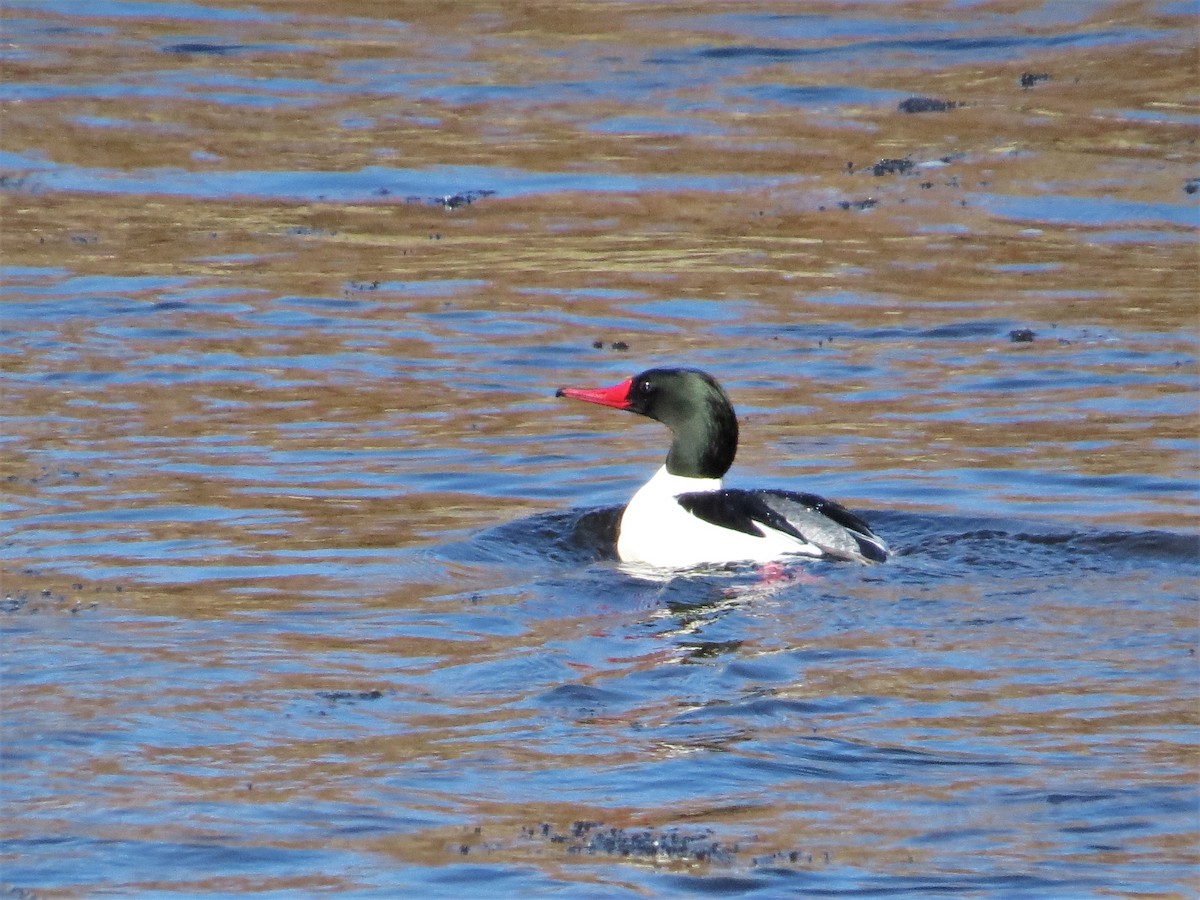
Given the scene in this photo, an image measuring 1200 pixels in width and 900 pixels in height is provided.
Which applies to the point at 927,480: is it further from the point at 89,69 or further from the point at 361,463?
the point at 89,69

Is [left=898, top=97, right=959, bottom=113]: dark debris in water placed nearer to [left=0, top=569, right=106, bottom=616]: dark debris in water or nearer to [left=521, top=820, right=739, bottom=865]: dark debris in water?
[left=0, top=569, right=106, bottom=616]: dark debris in water

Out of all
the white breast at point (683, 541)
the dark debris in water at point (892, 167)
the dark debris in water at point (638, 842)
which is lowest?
the dark debris in water at point (638, 842)

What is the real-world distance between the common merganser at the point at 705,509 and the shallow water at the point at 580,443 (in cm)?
22

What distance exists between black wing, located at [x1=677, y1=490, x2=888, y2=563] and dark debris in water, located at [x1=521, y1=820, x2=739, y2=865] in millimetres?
3224

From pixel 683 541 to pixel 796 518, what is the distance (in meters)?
0.57

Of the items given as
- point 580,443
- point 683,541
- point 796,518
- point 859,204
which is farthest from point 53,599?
point 859,204

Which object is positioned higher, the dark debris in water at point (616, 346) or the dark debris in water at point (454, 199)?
the dark debris in water at point (454, 199)

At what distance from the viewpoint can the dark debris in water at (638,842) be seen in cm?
577

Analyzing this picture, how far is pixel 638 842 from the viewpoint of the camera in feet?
19.2

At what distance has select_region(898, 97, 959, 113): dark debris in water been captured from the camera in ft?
59.7

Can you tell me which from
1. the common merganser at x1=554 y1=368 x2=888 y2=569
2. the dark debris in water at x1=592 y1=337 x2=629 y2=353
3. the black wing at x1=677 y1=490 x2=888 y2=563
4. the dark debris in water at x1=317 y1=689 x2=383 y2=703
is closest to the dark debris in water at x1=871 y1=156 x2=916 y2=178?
the dark debris in water at x1=592 y1=337 x2=629 y2=353

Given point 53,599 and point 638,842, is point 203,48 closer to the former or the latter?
point 53,599

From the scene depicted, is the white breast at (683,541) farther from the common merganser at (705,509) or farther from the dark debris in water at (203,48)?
the dark debris in water at (203,48)

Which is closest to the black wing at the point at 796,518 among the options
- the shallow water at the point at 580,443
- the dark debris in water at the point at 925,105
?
the shallow water at the point at 580,443
